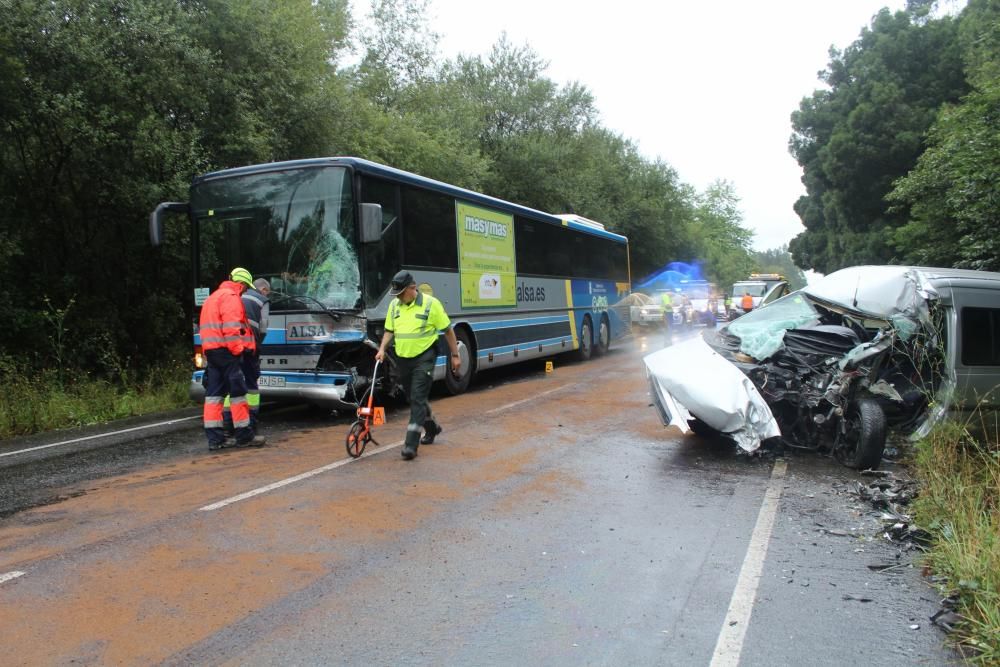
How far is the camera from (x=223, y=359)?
798 centimetres

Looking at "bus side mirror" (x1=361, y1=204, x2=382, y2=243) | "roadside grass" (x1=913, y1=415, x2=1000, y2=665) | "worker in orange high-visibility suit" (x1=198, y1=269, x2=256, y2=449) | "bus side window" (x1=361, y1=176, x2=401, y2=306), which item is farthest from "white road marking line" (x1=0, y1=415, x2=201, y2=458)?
"roadside grass" (x1=913, y1=415, x2=1000, y2=665)

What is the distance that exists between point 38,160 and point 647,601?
42.2 ft

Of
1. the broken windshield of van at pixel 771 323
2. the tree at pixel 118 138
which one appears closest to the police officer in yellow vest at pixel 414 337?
the broken windshield of van at pixel 771 323

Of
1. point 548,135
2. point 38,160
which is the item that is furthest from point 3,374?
point 548,135

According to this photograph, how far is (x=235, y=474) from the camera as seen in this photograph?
687 centimetres

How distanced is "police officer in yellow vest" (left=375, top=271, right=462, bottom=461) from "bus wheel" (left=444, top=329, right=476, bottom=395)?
14.5ft

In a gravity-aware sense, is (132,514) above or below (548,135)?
below

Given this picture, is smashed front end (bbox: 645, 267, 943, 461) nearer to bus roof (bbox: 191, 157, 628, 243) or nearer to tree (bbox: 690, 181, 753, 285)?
bus roof (bbox: 191, 157, 628, 243)

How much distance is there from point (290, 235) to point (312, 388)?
77.7 inches

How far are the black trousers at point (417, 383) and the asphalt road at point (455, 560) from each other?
0.38 m

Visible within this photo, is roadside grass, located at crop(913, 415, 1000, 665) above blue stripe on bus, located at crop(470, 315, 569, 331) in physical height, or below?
below

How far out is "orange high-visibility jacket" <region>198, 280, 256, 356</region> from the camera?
7.97 meters

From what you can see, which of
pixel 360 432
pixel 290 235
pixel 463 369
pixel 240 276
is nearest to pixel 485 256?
pixel 463 369

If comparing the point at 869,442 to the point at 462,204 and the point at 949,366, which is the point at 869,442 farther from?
the point at 462,204
